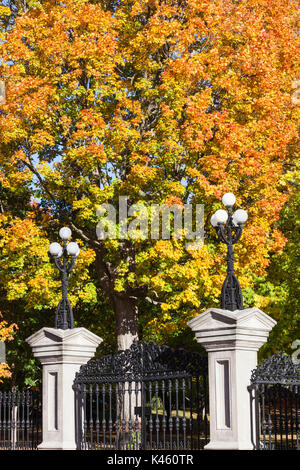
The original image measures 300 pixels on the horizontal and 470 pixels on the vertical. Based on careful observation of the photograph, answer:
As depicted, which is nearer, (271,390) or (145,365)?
(271,390)

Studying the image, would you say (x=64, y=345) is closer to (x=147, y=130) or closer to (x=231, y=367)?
(x=231, y=367)

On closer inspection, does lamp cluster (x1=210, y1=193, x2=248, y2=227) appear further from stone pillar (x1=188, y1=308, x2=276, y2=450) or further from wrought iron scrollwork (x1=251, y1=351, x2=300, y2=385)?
wrought iron scrollwork (x1=251, y1=351, x2=300, y2=385)

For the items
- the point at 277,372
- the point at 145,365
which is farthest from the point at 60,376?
the point at 277,372

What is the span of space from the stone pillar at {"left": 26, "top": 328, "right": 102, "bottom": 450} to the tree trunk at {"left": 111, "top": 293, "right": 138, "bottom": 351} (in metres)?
7.05

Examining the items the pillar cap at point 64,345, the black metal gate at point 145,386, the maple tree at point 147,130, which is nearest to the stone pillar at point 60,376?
the pillar cap at point 64,345

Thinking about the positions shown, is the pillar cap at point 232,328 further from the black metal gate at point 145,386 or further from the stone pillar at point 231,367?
the black metal gate at point 145,386

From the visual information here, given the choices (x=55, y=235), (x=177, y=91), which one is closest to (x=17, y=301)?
(x=55, y=235)

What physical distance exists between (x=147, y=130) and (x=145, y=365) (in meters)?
10.7

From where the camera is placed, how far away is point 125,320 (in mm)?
21406

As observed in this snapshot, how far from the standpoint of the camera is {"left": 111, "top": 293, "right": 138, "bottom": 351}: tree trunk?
21.1 meters

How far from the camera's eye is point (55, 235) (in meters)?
22.4

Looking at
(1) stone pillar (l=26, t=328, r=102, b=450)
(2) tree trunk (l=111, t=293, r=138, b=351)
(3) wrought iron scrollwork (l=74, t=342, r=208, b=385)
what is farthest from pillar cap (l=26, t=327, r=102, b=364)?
(2) tree trunk (l=111, t=293, r=138, b=351)

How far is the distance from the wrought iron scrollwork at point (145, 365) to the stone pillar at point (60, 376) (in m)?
Answer: 0.26

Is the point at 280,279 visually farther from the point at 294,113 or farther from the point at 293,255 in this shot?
the point at 294,113
